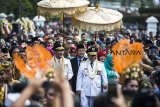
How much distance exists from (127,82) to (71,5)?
660 cm

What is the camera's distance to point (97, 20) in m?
15.7

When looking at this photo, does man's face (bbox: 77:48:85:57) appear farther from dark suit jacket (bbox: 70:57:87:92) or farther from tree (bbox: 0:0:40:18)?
tree (bbox: 0:0:40:18)

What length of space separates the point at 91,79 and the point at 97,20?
2.70m

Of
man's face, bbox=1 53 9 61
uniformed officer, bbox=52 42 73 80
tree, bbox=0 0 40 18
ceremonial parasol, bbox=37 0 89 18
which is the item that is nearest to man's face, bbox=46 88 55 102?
uniformed officer, bbox=52 42 73 80

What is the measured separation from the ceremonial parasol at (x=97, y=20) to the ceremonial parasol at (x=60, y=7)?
0.67 feet

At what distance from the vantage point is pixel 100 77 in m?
13.4

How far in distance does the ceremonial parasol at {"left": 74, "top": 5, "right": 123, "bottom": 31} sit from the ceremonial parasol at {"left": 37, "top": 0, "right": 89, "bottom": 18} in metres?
0.20

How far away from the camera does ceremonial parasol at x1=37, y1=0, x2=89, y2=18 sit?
15.5 metres

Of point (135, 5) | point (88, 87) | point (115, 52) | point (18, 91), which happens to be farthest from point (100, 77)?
point (135, 5)

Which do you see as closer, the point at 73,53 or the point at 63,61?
the point at 63,61

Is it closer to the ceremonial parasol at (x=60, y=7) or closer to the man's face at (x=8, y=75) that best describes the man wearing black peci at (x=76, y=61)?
the ceremonial parasol at (x=60, y=7)

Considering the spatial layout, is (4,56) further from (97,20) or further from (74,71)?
(97,20)

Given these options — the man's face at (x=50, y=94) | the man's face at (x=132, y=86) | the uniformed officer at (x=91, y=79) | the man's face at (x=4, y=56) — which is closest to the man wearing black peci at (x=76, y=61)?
the uniformed officer at (x=91, y=79)

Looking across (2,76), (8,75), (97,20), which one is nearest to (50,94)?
(2,76)
